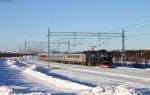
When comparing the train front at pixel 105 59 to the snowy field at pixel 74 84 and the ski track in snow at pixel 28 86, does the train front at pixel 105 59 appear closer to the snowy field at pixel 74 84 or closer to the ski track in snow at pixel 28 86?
the snowy field at pixel 74 84

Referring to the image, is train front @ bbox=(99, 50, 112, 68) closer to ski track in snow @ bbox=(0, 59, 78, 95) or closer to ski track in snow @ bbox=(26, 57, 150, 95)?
ski track in snow @ bbox=(26, 57, 150, 95)

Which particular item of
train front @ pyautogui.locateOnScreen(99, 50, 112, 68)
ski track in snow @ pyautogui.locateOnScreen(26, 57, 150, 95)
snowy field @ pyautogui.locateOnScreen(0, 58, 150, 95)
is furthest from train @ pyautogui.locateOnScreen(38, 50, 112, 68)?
snowy field @ pyautogui.locateOnScreen(0, 58, 150, 95)

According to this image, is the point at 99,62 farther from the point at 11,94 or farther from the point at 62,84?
the point at 11,94

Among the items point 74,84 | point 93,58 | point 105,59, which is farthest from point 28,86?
point 93,58

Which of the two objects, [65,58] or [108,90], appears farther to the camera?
[65,58]

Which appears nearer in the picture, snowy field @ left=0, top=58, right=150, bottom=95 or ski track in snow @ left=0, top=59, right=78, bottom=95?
snowy field @ left=0, top=58, right=150, bottom=95

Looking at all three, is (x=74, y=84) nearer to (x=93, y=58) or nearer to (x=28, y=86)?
(x=28, y=86)

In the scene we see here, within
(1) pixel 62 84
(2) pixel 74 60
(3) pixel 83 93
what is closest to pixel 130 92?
(3) pixel 83 93

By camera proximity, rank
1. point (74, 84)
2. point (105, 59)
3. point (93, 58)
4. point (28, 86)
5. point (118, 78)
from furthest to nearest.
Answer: point (93, 58) → point (105, 59) → point (118, 78) → point (28, 86) → point (74, 84)

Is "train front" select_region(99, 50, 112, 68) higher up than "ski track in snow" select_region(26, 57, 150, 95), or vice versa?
"train front" select_region(99, 50, 112, 68)

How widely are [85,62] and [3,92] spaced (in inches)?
2177

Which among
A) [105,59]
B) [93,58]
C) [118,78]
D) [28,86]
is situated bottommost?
[28,86]

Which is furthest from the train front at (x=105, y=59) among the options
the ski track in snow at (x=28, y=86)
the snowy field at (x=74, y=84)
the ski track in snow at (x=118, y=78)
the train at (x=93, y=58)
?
the ski track in snow at (x=28, y=86)

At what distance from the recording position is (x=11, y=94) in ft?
59.0
